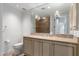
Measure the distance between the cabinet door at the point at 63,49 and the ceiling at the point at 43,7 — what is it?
0.43 meters

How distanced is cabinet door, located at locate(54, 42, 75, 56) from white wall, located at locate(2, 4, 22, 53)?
51 cm

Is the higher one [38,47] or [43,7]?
[43,7]

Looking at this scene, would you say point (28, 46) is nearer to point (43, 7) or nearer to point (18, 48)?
point (18, 48)

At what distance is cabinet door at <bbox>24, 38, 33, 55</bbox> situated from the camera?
1.59m

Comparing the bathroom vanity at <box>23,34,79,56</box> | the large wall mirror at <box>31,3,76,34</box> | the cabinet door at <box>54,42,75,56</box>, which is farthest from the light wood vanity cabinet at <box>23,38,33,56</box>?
the cabinet door at <box>54,42,75,56</box>

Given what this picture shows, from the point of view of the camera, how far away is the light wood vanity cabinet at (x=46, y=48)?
147cm

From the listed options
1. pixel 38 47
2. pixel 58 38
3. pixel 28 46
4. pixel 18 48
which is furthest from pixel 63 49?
pixel 18 48

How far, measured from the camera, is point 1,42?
1.55 metres

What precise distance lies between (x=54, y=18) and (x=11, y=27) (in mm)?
599

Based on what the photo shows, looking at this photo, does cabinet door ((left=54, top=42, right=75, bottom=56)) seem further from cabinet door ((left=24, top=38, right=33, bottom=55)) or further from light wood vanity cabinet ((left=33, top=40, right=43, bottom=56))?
cabinet door ((left=24, top=38, right=33, bottom=55))

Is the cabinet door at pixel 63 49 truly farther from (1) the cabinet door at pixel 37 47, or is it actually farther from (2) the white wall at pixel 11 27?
(2) the white wall at pixel 11 27

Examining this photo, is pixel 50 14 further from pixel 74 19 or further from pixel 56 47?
pixel 56 47

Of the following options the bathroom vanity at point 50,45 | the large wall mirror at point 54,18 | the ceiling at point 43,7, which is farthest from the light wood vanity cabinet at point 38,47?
the ceiling at point 43,7

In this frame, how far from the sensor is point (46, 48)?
157cm
